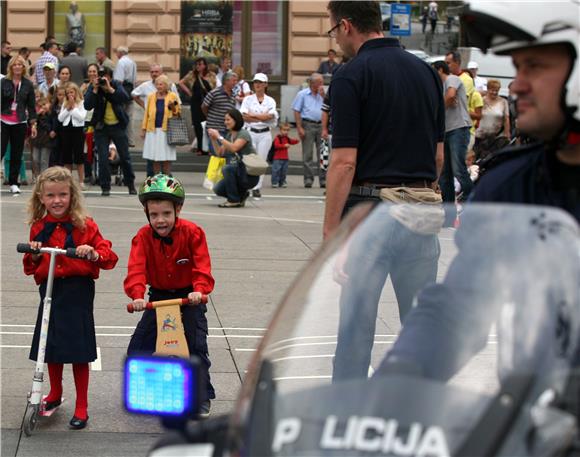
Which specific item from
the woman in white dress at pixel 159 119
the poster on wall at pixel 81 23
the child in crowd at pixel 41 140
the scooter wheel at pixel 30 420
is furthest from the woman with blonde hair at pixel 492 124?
the poster on wall at pixel 81 23

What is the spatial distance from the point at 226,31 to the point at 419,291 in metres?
25.7

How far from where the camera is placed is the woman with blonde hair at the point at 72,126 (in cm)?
1727

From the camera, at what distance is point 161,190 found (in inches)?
258

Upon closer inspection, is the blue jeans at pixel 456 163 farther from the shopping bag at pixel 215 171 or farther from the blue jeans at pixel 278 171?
the blue jeans at pixel 278 171

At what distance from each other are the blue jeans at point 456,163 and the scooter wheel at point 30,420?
884cm

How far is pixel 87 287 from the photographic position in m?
6.74

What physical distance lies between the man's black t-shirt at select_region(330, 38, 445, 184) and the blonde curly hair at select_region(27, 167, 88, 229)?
1602 millimetres

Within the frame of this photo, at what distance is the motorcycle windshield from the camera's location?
2.49 metres

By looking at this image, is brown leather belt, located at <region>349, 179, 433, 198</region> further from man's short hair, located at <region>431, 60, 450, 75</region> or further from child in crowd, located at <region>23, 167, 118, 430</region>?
man's short hair, located at <region>431, 60, 450, 75</region>

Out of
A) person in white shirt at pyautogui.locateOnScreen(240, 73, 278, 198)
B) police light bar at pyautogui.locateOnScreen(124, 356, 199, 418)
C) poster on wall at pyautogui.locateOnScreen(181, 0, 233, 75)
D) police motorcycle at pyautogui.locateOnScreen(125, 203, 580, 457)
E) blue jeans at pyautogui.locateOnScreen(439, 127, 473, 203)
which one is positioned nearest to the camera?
police motorcycle at pyautogui.locateOnScreen(125, 203, 580, 457)

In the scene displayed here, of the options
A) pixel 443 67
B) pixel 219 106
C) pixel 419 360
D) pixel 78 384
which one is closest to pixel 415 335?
pixel 419 360

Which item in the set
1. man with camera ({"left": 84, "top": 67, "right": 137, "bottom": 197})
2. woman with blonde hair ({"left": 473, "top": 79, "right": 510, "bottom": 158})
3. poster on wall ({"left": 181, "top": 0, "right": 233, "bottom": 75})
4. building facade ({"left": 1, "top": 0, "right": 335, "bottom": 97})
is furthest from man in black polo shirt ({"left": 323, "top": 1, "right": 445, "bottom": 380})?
poster on wall ({"left": 181, "top": 0, "right": 233, "bottom": 75})

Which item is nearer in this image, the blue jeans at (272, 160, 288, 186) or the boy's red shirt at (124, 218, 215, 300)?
the boy's red shirt at (124, 218, 215, 300)

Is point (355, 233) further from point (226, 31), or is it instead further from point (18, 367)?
point (226, 31)
